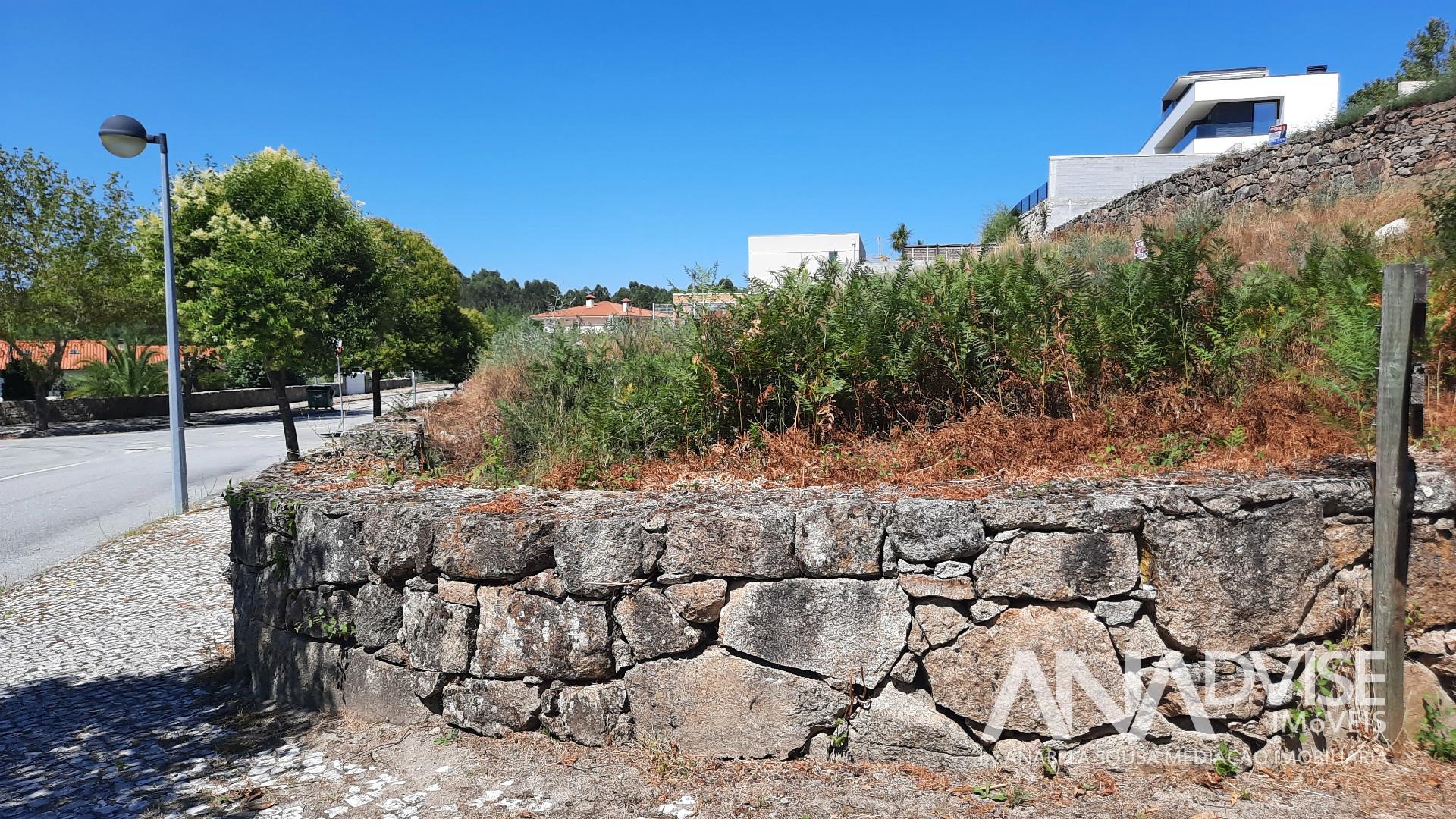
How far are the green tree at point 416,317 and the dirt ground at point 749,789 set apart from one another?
11.5 meters

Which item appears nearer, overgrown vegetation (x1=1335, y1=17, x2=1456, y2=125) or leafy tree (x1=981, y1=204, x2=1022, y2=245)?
overgrown vegetation (x1=1335, y1=17, x2=1456, y2=125)

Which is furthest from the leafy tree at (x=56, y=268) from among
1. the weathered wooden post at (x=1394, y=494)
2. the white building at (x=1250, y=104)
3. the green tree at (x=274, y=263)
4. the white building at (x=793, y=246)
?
the white building at (x=1250, y=104)

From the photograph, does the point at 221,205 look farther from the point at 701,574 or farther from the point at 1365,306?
the point at 1365,306

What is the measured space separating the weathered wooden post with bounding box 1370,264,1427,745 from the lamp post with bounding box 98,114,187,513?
1226 cm

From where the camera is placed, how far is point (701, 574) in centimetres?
369

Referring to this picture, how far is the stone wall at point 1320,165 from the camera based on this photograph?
13.9m

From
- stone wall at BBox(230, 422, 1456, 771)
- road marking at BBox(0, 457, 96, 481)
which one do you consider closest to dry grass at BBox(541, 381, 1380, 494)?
stone wall at BBox(230, 422, 1456, 771)

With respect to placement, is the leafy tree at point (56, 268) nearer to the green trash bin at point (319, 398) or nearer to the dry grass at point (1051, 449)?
the green trash bin at point (319, 398)

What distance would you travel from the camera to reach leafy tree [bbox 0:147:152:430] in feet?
72.7

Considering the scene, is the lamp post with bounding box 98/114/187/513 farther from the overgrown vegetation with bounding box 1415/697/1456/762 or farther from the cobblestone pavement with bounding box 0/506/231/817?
the overgrown vegetation with bounding box 1415/697/1456/762

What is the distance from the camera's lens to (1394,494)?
3.35 metres

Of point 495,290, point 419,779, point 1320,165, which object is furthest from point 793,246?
point 495,290

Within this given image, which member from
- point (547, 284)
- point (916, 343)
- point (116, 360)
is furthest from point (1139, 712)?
point (547, 284)

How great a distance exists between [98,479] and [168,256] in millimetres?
6249
